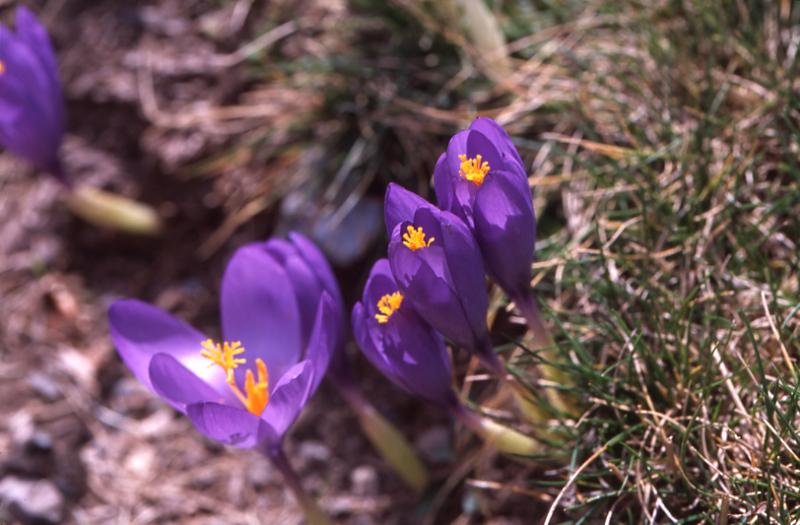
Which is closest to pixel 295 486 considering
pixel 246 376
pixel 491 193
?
pixel 246 376

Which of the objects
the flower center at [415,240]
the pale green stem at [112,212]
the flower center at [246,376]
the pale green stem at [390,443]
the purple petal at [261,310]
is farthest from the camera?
the pale green stem at [112,212]

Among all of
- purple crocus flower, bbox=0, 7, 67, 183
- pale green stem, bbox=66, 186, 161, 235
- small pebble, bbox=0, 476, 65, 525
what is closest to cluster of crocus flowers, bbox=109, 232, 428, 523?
small pebble, bbox=0, 476, 65, 525

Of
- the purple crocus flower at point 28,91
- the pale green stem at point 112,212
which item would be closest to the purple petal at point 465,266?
the purple crocus flower at point 28,91

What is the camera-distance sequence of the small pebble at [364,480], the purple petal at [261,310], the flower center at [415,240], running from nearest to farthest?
the flower center at [415,240] < the purple petal at [261,310] < the small pebble at [364,480]

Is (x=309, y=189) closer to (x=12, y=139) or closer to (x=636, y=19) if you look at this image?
(x=12, y=139)

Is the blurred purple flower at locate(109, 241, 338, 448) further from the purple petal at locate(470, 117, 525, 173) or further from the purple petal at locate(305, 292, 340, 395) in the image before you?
the purple petal at locate(470, 117, 525, 173)

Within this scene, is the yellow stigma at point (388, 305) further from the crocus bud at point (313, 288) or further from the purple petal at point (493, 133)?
the purple petal at point (493, 133)
